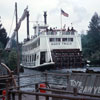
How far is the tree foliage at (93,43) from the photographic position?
155 ft

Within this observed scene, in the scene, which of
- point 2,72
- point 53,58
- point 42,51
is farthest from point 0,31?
point 2,72

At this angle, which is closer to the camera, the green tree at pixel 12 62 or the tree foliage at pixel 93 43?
the green tree at pixel 12 62

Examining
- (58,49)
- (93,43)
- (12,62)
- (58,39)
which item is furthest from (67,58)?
Result: (93,43)

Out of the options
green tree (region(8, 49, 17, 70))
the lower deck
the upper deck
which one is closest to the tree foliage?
the upper deck

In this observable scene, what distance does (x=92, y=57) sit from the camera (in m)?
47.0

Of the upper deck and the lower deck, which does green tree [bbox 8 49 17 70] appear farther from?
the lower deck

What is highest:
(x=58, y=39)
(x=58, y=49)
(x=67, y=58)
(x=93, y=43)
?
(x=93, y=43)

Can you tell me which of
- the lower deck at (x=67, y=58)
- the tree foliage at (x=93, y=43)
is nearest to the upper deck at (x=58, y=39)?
the lower deck at (x=67, y=58)

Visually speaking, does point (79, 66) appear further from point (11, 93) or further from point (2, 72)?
point (11, 93)

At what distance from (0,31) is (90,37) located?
2170cm

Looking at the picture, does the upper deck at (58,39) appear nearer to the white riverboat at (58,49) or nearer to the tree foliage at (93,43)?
the white riverboat at (58,49)

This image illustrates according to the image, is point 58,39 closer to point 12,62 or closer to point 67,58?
point 67,58

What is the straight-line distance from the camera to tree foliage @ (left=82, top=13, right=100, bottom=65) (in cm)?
4712

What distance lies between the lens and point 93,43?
177ft
